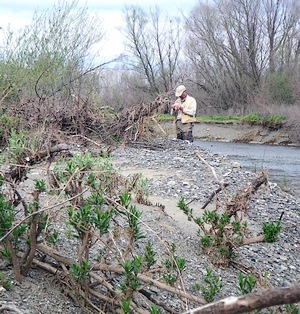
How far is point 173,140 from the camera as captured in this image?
49.9 ft

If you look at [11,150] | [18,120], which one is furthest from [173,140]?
[11,150]

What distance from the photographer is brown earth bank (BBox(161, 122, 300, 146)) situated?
101 feet

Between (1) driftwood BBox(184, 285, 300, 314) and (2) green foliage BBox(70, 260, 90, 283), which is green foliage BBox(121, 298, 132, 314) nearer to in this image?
(2) green foliage BBox(70, 260, 90, 283)

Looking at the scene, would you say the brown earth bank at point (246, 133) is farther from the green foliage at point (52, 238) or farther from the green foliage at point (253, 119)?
the green foliage at point (52, 238)

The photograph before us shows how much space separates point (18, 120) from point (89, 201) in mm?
7368

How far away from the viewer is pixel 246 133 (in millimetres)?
33969

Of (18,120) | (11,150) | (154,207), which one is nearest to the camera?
(11,150)

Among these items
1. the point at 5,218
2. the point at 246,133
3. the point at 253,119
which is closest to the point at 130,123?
the point at 5,218

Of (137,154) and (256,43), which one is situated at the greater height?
(256,43)

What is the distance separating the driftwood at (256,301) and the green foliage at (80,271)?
2172mm

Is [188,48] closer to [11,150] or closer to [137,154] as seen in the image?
[137,154]

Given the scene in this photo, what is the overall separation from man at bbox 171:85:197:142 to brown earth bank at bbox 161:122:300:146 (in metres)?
15.6

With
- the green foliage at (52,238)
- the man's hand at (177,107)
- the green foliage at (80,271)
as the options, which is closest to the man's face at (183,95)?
the man's hand at (177,107)

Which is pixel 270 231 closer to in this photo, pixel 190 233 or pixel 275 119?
pixel 190 233
